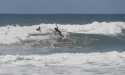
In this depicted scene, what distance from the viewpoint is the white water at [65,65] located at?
12.0 metres

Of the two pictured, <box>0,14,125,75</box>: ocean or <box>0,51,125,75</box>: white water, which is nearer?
<box>0,51,125,75</box>: white water

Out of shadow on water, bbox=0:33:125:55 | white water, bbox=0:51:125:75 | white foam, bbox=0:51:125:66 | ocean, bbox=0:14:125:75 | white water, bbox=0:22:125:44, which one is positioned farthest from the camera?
white water, bbox=0:22:125:44

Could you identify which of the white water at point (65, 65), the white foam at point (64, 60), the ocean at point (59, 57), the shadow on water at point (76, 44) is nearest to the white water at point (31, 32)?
the ocean at point (59, 57)

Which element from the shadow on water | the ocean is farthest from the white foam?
the shadow on water

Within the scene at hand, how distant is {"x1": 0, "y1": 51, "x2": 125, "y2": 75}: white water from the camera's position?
1205 centimetres

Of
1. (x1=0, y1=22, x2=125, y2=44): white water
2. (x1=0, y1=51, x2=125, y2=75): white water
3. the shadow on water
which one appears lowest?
(x1=0, y1=51, x2=125, y2=75): white water

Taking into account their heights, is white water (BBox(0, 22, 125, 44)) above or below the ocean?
above

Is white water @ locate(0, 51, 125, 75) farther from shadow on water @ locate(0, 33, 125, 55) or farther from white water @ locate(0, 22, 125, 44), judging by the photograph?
white water @ locate(0, 22, 125, 44)

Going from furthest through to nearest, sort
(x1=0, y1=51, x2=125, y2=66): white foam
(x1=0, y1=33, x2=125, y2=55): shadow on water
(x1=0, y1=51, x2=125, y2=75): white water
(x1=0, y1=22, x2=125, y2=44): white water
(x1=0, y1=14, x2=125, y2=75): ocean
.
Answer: (x1=0, y1=22, x2=125, y2=44): white water < (x1=0, y1=33, x2=125, y2=55): shadow on water < (x1=0, y1=51, x2=125, y2=66): white foam < (x1=0, y1=14, x2=125, y2=75): ocean < (x1=0, y1=51, x2=125, y2=75): white water

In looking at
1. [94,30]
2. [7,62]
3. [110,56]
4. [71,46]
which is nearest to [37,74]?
[7,62]

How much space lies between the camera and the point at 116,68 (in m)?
12.8

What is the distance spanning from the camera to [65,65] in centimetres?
1341

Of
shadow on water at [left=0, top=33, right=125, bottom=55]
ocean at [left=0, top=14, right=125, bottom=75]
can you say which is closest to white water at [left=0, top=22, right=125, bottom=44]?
ocean at [left=0, top=14, right=125, bottom=75]

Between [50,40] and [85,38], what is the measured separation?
8.27 feet
